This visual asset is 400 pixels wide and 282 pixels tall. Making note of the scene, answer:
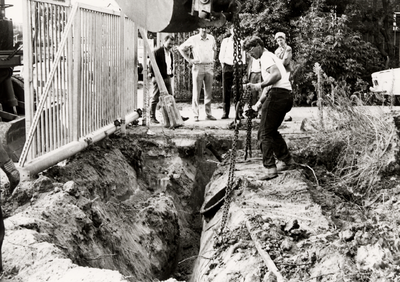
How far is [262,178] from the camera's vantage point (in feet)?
30.8

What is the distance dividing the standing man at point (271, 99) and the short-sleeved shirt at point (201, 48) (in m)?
5.11

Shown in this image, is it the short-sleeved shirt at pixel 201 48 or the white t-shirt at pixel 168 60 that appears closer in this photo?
the white t-shirt at pixel 168 60

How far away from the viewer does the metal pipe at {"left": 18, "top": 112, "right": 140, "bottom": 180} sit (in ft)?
24.9

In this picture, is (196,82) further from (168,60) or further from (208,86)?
(168,60)

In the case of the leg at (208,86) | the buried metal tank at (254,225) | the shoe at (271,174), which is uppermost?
the leg at (208,86)

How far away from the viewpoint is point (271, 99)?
9.17 m

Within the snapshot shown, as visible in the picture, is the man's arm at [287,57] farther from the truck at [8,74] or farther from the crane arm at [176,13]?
the crane arm at [176,13]

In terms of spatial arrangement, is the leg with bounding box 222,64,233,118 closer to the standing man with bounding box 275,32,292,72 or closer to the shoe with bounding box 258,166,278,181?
the standing man with bounding box 275,32,292,72

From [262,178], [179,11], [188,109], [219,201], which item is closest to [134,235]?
[219,201]

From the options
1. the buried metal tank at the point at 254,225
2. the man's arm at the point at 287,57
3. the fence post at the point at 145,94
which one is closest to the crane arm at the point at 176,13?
the buried metal tank at the point at 254,225

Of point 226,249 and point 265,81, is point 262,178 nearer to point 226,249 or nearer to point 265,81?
point 265,81

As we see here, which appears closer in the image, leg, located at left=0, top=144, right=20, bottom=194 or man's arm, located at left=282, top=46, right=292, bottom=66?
leg, located at left=0, top=144, right=20, bottom=194

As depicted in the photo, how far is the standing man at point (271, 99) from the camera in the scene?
894 cm

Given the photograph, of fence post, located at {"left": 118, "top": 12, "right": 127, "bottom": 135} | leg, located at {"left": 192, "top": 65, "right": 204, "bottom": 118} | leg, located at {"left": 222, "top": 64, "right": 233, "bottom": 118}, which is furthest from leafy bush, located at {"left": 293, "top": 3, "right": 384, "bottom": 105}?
fence post, located at {"left": 118, "top": 12, "right": 127, "bottom": 135}
